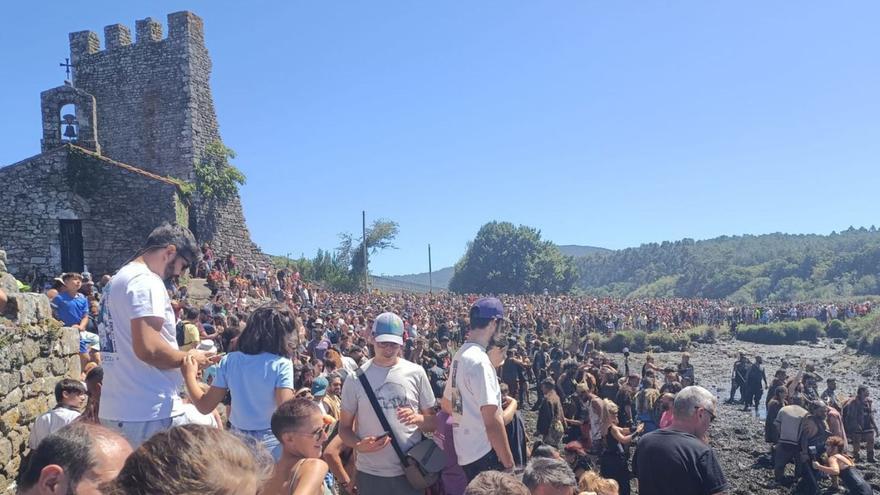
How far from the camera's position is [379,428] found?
3.55 meters

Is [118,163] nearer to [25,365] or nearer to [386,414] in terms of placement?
[25,365]

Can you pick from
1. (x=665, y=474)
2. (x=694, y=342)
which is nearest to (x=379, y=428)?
(x=665, y=474)

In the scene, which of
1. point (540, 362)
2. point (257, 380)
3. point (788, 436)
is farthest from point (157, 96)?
point (257, 380)

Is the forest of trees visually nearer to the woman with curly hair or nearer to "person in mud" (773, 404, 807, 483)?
"person in mud" (773, 404, 807, 483)

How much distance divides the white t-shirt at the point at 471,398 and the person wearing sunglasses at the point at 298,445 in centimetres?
102

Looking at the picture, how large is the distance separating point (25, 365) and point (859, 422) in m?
12.6

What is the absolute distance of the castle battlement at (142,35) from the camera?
2008cm

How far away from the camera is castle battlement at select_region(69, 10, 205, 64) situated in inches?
790

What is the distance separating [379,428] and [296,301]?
16.4 m

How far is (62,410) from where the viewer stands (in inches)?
150

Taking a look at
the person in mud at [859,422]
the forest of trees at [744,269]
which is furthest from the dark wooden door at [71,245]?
the forest of trees at [744,269]

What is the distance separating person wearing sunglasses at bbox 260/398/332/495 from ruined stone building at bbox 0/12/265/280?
617 inches

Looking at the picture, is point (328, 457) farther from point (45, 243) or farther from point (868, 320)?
point (868, 320)

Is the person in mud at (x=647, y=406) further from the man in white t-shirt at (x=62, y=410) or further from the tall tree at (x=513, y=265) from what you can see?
the tall tree at (x=513, y=265)
